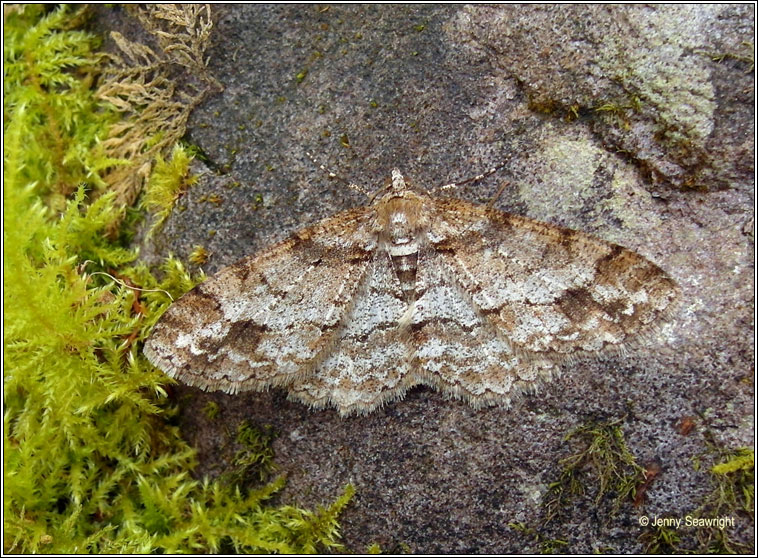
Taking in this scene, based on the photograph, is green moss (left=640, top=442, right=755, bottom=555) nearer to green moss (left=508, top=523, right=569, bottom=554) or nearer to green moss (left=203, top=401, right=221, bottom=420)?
green moss (left=508, top=523, right=569, bottom=554)

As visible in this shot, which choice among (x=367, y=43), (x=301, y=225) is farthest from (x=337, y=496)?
(x=367, y=43)

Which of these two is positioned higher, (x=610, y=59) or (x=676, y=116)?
(x=610, y=59)

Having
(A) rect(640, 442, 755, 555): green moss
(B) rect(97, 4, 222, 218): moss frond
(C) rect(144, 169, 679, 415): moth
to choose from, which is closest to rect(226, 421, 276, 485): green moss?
(C) rect(144, 169, 679, 415): moth

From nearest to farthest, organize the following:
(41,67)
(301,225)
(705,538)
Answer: (705,538) < (301,225) < (41,67)

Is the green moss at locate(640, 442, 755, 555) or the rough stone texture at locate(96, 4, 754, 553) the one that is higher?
the rough stone texture at locate(96, 4, 754, 553)

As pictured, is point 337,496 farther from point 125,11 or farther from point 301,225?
point 125,11

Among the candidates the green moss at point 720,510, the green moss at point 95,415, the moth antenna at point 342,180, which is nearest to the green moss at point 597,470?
the green moss at point 720,510
